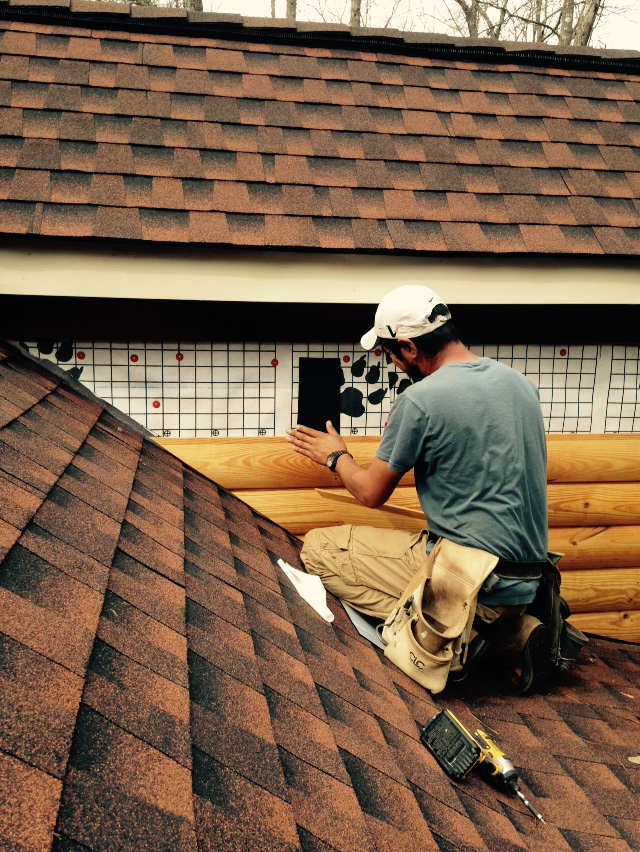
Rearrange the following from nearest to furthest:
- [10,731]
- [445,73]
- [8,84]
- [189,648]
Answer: [10,731]
[189,648]
[8,84]
[445,73]

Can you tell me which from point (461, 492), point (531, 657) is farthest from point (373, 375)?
point (531, 657)

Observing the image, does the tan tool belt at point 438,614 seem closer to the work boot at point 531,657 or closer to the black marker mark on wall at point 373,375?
the work boot at point 531,657

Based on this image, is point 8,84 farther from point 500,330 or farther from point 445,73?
point 500,330

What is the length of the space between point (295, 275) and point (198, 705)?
2007 millimetres

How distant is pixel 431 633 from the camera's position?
2344mm

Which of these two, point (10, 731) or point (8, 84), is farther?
point (8, 84)

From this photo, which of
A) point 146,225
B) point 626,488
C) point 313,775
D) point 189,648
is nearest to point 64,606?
point 189,648

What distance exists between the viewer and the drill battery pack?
5.92 feet

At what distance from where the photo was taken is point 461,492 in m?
2.48

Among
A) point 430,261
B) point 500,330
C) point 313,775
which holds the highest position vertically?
point 430,261

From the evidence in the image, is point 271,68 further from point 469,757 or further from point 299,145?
point 469,757

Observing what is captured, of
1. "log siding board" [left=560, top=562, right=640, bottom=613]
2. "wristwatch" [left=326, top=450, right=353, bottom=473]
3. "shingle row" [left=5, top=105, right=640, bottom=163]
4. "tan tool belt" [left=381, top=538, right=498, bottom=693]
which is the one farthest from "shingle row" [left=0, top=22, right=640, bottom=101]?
"log siding board" [left=560, top=562, right=640, bottom=613]

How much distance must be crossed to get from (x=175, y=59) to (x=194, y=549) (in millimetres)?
2424

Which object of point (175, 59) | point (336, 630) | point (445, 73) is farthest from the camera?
point (445, 73)
